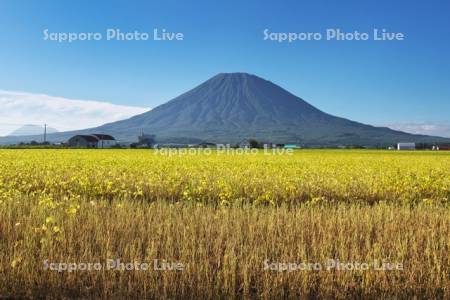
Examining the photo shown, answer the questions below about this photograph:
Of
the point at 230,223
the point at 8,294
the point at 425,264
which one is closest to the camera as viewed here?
the point at 8,294

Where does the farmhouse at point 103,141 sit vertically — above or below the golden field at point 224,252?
above

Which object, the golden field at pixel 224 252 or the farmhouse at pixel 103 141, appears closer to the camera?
the golden field at pixel 224 252

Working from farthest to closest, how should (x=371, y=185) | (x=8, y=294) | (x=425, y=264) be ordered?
(x=371, y=185) < (x=425, y=264) < (x=8, y=294)

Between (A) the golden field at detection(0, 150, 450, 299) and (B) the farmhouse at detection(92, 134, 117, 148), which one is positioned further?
(B) the farmhouse at detection(92, 134, 117, 148)

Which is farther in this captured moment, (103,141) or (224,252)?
(103,141)

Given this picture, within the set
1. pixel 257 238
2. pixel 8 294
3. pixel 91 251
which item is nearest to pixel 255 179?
pixel 257 238

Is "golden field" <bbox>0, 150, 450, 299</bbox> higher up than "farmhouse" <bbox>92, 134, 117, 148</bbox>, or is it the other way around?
"farmhouse" <bbox>92, 134, 117, 148</bbox>

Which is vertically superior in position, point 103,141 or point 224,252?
point 103,141

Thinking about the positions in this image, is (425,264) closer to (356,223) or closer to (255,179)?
(356,223)

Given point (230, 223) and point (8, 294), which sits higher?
point (230, 223)

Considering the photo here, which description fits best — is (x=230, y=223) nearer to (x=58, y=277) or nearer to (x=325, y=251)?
(x=325, y=251)

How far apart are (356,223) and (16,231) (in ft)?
19.7

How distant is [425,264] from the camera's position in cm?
597

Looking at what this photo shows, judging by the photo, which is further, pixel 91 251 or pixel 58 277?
pixel 91 251
